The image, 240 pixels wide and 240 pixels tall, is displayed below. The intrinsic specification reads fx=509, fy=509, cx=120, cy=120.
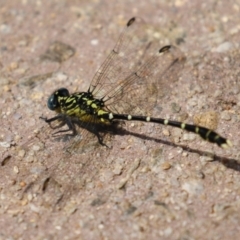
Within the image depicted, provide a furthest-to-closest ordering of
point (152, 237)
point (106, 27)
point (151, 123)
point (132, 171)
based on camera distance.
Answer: point (106, 27) → point (151, 123) → point (132, 171) → point (152, 237)

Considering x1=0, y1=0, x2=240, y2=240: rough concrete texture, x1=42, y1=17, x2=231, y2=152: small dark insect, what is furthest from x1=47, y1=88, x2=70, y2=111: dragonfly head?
x1=0, y1=0, x2=240, y2=240: rough concrete texture

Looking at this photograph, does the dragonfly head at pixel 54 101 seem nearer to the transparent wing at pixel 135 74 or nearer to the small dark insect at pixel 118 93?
the small dark insect at pixel 118 93

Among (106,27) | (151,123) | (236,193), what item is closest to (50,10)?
(106,27)

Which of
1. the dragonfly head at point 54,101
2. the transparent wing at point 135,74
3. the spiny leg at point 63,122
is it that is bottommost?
the transparent wing at point 135,74

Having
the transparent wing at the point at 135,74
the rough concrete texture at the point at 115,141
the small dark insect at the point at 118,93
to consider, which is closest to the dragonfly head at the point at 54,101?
the small dark insect at the point at 118,93

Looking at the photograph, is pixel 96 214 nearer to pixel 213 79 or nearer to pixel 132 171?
→ pixel 132 171

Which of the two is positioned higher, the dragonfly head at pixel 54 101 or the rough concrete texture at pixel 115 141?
the dragonfly head at pixel 54 101
